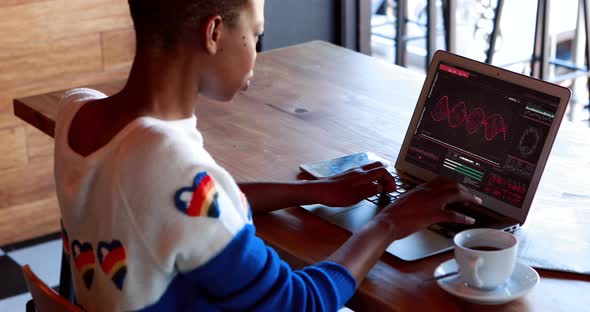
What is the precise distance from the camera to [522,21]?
4.20 meters

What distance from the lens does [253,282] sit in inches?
44.3

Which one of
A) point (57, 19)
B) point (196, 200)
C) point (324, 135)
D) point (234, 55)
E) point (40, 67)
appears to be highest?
point (234, 55)

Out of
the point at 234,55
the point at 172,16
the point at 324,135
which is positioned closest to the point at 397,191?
the point at 324,135

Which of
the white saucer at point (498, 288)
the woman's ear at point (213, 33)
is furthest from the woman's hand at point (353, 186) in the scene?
the woman's ear at point (213, 33)

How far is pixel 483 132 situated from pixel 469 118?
39mm

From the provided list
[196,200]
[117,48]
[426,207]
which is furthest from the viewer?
[117,48]

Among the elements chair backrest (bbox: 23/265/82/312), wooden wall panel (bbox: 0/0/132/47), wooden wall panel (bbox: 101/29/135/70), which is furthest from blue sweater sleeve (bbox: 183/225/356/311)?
wooden wall panel (bbox: 101/29/135/70)

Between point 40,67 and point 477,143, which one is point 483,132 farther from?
Result: point 40,67

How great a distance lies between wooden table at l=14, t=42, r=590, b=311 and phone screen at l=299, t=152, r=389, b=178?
0.04m

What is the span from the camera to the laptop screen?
1430 mm

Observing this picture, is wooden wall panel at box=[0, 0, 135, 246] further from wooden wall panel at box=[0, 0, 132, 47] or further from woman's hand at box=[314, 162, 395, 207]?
woman's hand at box=[314, 162, 395, 207]

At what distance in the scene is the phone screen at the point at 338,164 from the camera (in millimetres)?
1629

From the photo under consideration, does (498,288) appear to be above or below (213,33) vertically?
below

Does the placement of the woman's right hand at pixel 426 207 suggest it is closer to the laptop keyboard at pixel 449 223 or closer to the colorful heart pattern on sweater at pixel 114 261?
the laptop keyboard at pixel 449 223
